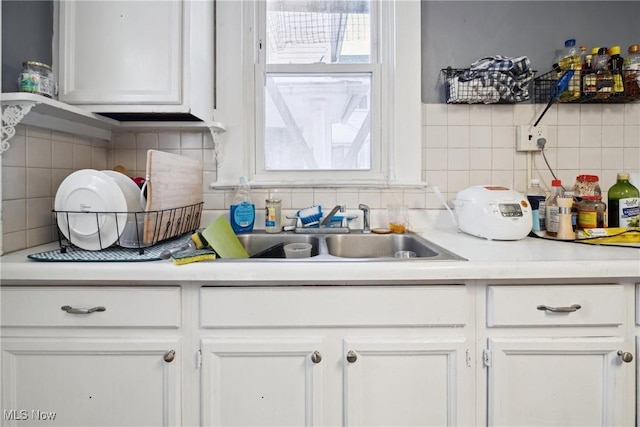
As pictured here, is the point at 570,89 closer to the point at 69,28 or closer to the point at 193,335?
the point at 193,335

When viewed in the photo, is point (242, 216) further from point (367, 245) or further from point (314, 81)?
point (314, 81)

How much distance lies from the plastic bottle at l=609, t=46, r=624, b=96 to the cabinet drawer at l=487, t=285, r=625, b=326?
988 millimetres

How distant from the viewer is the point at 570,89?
4.83 ft

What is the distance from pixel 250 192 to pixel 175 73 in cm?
59

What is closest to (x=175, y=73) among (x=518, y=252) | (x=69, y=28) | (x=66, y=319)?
(x=69, y=28)

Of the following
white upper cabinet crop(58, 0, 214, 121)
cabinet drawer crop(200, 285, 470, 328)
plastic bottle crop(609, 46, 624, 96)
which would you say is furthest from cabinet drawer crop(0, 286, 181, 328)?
plastic bottle crop(609, 46, 624, 96)

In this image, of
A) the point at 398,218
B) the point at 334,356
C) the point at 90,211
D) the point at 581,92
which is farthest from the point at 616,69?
the point at 90,211

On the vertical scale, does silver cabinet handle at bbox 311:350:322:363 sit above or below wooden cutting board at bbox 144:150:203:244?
below

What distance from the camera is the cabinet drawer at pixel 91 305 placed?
930 millimetres

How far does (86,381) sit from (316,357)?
65cm

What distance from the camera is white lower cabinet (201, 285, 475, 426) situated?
3.13ft

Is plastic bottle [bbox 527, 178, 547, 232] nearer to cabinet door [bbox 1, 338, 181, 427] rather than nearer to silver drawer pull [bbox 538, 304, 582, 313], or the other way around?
silver drawer pull [bbox 538, 304, 582, 313]

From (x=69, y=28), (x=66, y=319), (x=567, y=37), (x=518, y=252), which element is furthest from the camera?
(x=567, y=37)

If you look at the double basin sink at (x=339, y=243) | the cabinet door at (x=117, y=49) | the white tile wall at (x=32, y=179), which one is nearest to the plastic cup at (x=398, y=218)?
the double basin sink at (x=339, y=243)
